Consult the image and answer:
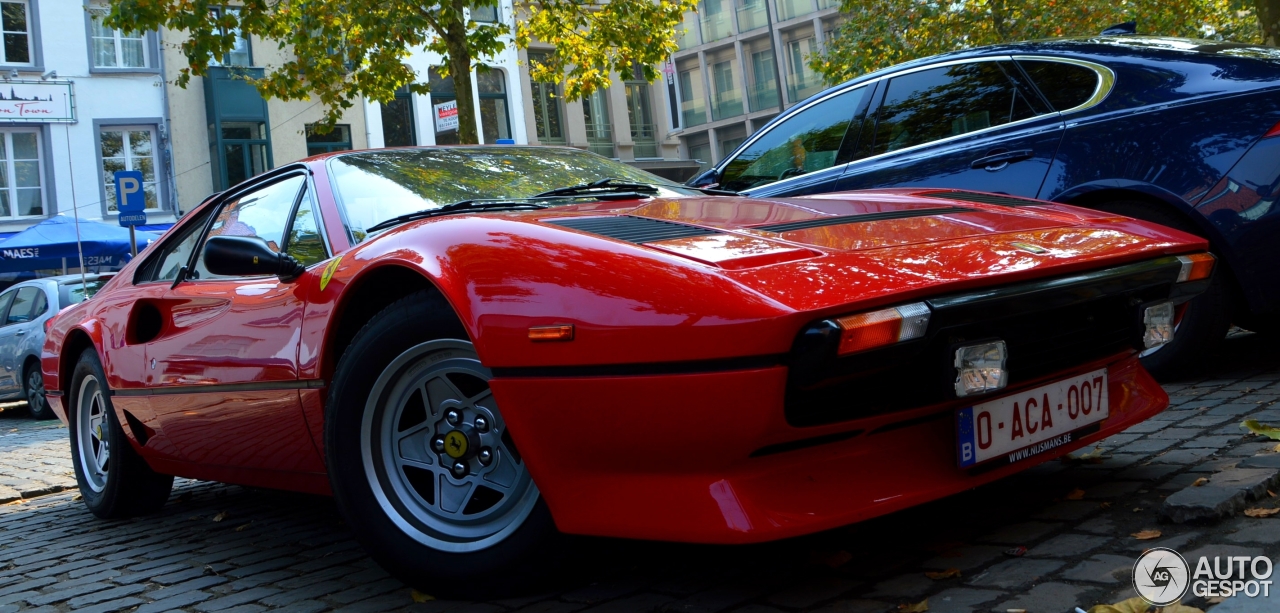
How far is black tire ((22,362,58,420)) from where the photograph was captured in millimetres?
11805

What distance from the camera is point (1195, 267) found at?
9.37 ft

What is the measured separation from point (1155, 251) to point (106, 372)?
3619 mm

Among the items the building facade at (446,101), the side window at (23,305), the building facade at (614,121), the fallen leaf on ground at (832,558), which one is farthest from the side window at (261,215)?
the building facade at (614,121)

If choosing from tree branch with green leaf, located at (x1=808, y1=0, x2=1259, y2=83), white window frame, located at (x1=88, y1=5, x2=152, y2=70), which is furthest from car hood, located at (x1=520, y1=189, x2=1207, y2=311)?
white window frame, located at (x1=88, y1=5, x2=152, y2=70)

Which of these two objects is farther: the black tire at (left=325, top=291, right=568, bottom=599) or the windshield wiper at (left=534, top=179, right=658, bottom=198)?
the windshield wiper at (left=534, top=179, right=658, bottom=198)

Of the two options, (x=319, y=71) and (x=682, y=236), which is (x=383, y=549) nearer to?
(x=682, y=236)

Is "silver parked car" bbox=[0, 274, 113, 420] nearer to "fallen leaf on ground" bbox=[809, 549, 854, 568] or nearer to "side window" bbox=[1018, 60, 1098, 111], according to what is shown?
"side window" bbox=[1018, 60, 1098, 111]

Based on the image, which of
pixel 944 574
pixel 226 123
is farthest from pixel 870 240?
pixel 226 123

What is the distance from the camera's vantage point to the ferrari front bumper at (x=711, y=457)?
7.12 feet

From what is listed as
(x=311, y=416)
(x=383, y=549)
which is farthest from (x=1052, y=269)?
(x=311, y=416)

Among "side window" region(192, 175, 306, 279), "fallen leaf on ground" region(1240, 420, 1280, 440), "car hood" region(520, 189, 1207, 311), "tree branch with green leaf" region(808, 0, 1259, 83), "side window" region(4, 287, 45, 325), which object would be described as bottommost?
"fallen leaf on ground" region(1240, 420, 1280, 440)

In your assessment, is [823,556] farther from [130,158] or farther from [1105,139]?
[130,158]

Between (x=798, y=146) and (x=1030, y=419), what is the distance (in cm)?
357

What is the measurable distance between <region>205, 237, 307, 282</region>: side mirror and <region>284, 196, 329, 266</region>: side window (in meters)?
0.10
